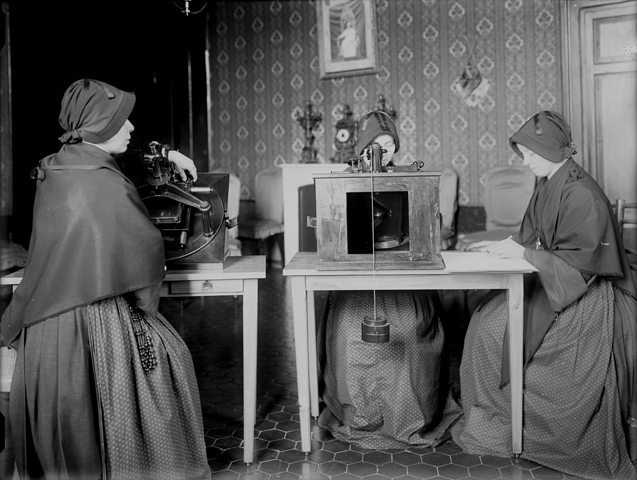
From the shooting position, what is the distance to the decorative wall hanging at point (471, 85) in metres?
6.51

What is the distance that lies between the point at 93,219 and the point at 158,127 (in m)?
4.37

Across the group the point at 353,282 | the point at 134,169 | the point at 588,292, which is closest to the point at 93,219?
the point at 134,169

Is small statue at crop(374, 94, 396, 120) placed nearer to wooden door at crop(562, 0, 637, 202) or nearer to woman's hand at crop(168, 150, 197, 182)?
wooden door at crop(562, 0, 637, 202)

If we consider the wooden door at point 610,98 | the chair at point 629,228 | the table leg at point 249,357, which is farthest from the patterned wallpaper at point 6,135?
the wooden door at point 610,98

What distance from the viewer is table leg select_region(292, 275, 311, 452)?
2.54 meters

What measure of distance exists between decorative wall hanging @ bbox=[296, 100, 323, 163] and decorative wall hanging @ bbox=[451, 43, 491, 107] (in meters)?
1.59

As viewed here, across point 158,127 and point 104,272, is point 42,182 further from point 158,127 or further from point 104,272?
point 158,127

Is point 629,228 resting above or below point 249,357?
above

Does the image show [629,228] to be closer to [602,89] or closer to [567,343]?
[602,89]

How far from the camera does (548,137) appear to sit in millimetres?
2652

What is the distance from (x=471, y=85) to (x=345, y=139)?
56.2 inches

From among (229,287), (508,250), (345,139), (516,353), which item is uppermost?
(345,139)

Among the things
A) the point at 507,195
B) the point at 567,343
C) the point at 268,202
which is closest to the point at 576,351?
the point at 567,343

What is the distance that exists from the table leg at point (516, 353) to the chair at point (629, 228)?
1.56 meters
